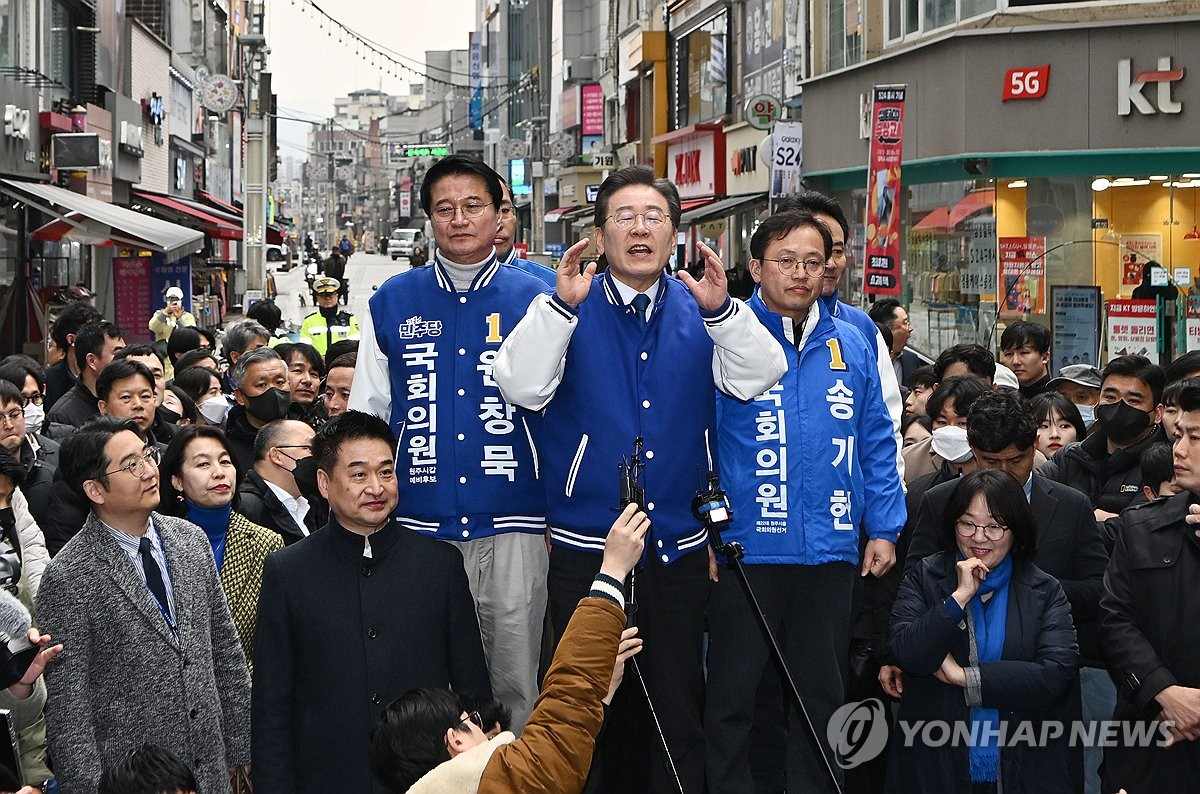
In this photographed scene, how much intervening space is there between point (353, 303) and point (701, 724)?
3840cm

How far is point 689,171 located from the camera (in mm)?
36375

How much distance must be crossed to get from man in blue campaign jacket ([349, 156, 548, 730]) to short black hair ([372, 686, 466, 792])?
1.26 m

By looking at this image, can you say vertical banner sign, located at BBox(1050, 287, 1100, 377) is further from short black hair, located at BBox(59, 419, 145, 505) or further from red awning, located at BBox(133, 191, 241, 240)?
red awning, located at BBox(133, 191, 241, 240)

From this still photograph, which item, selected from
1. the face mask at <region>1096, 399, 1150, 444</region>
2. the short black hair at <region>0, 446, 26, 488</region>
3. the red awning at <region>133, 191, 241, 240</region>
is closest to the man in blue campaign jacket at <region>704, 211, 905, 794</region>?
the face mask at <region>1096, 399, 1150, 444</region>

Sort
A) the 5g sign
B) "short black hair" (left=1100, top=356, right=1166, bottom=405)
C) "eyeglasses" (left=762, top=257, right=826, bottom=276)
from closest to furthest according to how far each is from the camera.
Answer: "eyeglasses" (left=762, top=257, right=826, bottom=276), "short black hair" (left=1100, top=356, right=1166, bottom=405), the 5g sign

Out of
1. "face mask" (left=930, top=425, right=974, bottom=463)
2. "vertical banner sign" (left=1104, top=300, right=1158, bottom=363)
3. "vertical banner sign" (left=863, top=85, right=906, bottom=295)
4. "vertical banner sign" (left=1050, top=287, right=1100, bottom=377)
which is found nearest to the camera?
"face mask" (left=930, top=425, right=974, bottom=463)

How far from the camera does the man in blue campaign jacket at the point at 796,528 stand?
202 inches

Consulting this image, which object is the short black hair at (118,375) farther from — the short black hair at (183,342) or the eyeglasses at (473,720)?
the eyeglasses at (473,720)

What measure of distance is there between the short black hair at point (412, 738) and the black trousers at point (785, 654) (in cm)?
154

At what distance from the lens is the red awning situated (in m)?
30.0

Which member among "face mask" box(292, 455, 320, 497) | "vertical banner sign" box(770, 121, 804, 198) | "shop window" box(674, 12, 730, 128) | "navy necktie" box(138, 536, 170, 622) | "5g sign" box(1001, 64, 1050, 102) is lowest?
"navy necktie" box(138, 536, 170, 622)

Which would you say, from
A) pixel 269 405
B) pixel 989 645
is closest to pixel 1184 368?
pixel 989 645

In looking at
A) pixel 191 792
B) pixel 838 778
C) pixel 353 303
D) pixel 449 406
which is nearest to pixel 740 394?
Result: pixel 449 406

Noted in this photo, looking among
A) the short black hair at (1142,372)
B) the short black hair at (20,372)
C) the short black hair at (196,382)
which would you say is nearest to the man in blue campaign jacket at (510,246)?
the short black hair at (1142,372)
